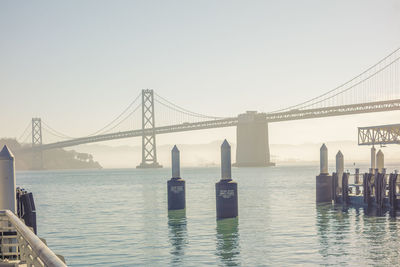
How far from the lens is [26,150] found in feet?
479

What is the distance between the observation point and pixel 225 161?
955 inches

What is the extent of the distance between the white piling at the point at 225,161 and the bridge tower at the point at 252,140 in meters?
106

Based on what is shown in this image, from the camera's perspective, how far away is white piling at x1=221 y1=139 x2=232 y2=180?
23844mm

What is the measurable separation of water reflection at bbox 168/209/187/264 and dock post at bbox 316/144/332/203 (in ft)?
28.0

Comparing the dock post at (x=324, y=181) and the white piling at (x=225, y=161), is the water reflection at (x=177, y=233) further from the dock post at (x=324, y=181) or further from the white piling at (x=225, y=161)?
the dock post at (x=324, y=181)

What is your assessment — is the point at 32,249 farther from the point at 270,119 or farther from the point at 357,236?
the point at 270,119

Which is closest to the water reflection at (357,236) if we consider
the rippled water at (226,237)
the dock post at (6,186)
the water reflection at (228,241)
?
the rippled water at (226,237)

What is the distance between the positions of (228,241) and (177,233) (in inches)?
136

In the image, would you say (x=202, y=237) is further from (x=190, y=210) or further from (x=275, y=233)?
(x=190, y=210)

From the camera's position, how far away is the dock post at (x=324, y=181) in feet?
106


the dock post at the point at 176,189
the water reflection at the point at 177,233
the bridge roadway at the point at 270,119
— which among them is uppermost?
the bridge roadway at the point at 270,119

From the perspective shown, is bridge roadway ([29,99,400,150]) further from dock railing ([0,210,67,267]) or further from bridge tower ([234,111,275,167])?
dock railing ([0,210,67,267])

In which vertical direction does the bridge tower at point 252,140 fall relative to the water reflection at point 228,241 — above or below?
above

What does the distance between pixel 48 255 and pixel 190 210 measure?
2966 centimetres
